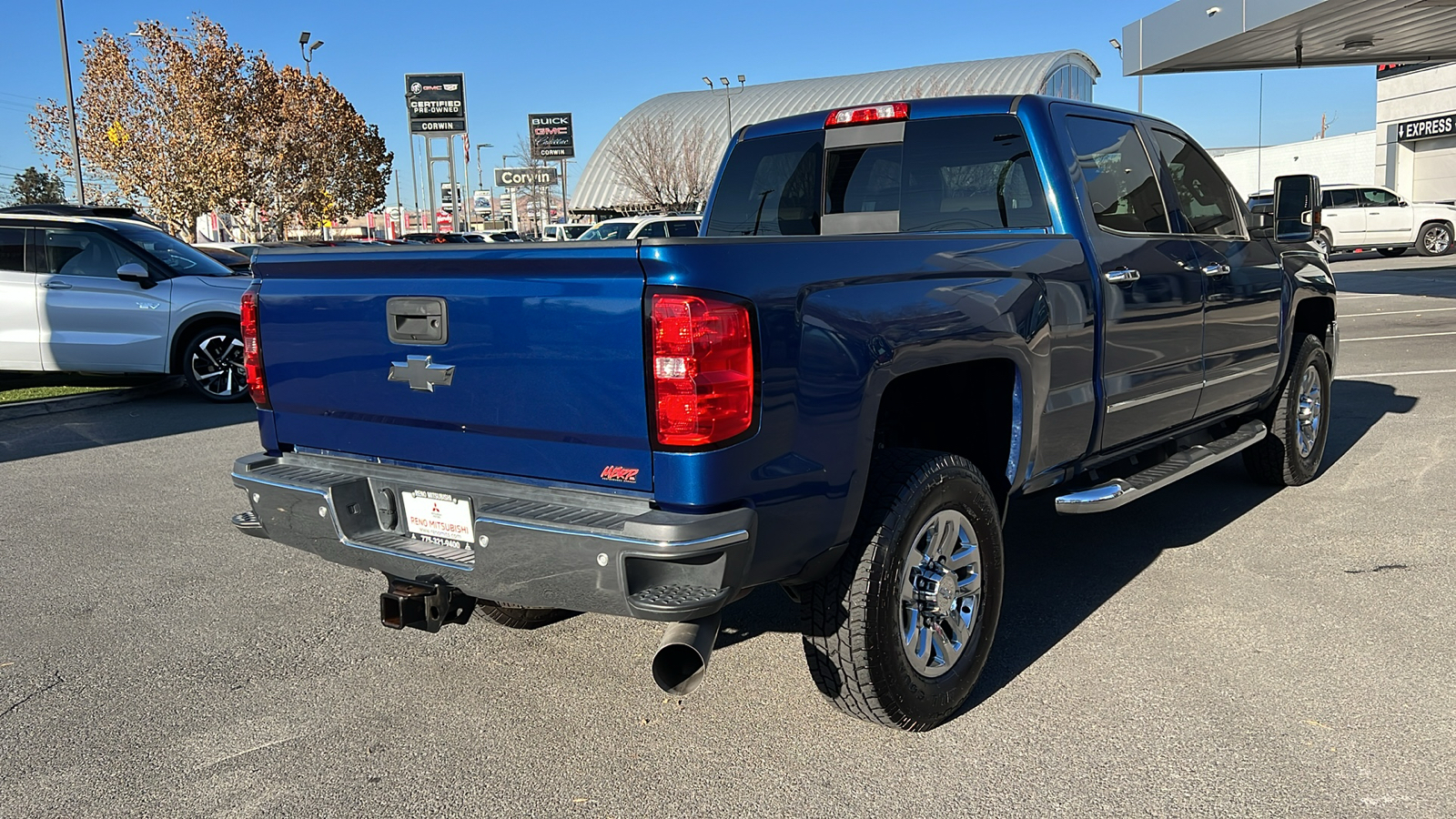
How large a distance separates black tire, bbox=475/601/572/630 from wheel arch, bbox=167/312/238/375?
293 inches

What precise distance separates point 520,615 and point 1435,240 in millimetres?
31789

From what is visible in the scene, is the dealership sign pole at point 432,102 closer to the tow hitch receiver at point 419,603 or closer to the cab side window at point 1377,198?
the cab side window at point 1377,198

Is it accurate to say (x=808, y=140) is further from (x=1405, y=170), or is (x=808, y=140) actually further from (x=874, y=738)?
(x=1405, y=170)

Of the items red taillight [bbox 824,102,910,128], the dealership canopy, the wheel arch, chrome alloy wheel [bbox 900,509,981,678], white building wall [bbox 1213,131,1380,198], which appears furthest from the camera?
white building wall [bbox 1213,131,1380,198]

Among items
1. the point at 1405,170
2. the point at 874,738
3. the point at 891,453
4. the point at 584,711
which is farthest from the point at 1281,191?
the point at 1405,170

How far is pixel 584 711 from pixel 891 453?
1298 mm

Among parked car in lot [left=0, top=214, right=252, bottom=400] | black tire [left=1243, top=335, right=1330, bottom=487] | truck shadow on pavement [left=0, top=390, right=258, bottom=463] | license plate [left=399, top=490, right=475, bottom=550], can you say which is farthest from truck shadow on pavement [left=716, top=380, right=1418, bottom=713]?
parked car in lot [left=0, top=214, right=252, bottom=400]

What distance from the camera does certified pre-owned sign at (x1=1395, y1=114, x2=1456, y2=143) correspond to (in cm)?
3712

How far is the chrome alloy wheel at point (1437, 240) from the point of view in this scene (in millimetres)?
29141

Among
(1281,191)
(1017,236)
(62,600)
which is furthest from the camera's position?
(1281,191)

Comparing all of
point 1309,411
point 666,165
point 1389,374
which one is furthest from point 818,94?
point 1309,411

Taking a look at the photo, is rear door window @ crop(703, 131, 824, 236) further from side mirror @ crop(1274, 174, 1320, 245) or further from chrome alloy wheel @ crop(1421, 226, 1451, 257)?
chrome alloy wheel @ crop(1421, 226, 1451, 257)

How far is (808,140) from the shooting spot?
5.08m

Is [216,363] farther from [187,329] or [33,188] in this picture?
[33,188]
